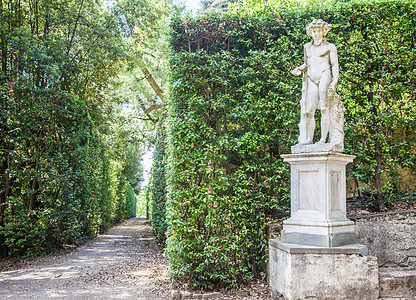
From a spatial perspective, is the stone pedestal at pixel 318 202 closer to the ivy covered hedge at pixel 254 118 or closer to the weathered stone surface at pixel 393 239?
the ivy covered hedge at pixel 254 118

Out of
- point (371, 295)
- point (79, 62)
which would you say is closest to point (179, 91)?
point (371, 295)

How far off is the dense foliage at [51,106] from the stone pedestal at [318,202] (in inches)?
260

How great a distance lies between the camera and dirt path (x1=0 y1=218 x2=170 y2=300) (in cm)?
553

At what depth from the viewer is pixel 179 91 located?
6.03 m

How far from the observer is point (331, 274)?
4355mm

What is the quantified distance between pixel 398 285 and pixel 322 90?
292 cm

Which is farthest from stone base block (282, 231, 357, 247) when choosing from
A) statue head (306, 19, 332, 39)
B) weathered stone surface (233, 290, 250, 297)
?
statue head (306, 19, 332, 39)

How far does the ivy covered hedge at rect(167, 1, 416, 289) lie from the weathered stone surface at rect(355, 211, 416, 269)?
0.83 metres

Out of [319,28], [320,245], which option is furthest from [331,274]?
[319,28]

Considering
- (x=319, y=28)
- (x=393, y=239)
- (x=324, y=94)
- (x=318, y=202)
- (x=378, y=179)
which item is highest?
(x=319, y=28)

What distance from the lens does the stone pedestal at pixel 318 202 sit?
14.7 feet

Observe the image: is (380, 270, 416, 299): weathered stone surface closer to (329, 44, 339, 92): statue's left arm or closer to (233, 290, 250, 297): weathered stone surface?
(233, 290, 250, 297): weathered stone surface

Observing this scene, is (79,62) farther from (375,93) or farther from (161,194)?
(375,93)

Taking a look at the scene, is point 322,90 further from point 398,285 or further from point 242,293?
point 242,293
